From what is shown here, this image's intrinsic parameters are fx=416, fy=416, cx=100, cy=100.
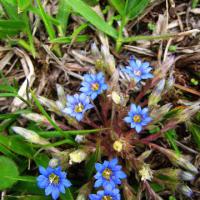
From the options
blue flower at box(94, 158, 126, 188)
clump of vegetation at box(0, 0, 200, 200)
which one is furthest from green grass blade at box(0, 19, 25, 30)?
blue flower at box(94, 158, 126, 188)

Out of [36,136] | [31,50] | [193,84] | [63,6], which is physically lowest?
[193,84]

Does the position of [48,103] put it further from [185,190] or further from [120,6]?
[185,190]

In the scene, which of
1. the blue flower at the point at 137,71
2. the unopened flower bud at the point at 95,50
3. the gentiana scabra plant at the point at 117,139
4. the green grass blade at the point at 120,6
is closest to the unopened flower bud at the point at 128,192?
the gentiana scabra plant at the point at 117,139

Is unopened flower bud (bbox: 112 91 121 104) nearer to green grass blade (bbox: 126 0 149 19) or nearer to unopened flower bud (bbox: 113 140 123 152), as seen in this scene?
unopened flower bud (bbox: 113 140 123 152)

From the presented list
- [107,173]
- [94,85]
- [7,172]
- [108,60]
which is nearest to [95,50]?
[108,60]

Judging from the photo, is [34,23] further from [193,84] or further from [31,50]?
[193,84]

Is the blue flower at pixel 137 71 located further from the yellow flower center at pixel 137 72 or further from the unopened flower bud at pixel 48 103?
the unopened flower bud at pixel 48 103


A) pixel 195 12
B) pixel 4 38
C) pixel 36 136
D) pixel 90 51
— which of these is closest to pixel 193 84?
pixel 195 12
